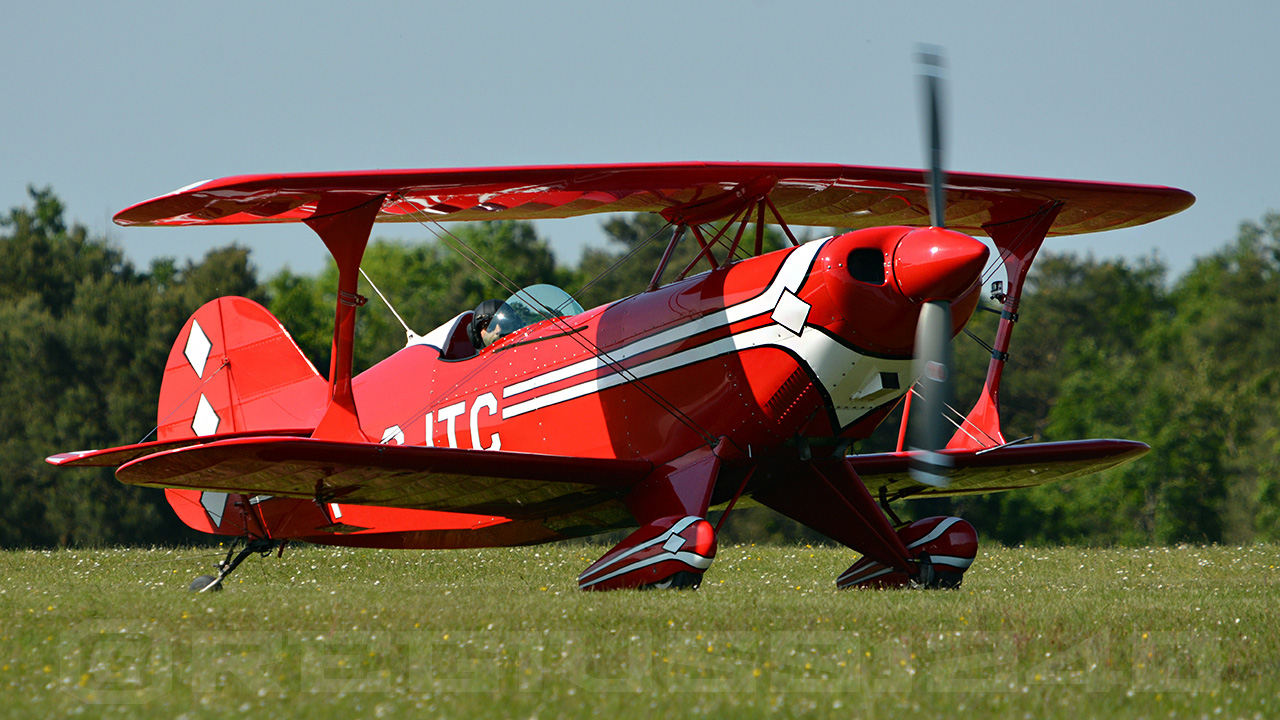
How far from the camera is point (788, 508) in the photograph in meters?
10.4

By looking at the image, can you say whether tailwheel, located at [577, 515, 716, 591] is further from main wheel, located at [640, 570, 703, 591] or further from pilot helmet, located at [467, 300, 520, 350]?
pilot helmet, located at [467, 300, 520, 350]

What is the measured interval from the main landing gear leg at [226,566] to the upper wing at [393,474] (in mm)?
1463

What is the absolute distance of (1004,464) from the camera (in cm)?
1130

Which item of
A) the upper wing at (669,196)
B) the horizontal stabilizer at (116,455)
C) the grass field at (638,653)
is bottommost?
the grass field at (638,653)

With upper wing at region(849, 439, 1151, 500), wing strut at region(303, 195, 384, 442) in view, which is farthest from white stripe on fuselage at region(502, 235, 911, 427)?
wing strut at region(303, 195, 384, 442)

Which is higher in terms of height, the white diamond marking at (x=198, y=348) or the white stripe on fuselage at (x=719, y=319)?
the white stripe on fuselage at (x=719, y=319)

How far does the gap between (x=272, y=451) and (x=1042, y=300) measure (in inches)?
2042

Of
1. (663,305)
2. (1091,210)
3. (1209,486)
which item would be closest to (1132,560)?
(1091,210)

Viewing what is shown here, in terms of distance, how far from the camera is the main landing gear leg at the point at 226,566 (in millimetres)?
10336

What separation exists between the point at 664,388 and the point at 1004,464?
3693 millimetres

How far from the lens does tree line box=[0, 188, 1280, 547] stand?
125 ft

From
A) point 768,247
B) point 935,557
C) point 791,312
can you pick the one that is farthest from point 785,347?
point 768,247

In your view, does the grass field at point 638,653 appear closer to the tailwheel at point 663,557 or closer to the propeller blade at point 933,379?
the tailwheel at point 663,557

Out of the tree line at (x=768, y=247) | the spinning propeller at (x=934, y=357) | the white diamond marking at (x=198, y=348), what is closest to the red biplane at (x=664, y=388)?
the spinning propeller at (x=934, y=357)
